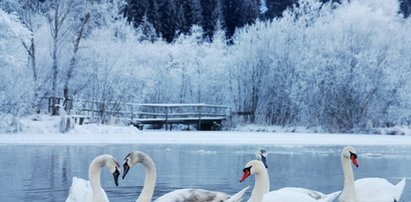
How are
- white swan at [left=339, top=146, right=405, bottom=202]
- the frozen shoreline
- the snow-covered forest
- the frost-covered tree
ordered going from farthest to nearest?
the snow-covered forest
the frost-covered tree
the frozen shoreline
white swan at [left=339, top=146, right=405, bottom=202]

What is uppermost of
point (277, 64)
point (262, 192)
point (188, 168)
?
point (277, 64)

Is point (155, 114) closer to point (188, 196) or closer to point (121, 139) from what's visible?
point (121, 139)

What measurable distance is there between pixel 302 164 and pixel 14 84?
15.0 m

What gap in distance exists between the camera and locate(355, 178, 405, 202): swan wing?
874cm

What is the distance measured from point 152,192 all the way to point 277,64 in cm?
2945

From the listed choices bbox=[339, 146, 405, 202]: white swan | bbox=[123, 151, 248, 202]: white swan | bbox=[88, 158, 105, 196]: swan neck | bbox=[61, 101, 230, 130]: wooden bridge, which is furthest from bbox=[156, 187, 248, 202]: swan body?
bbox=[61, 101, 230, 130]: wooden bridge

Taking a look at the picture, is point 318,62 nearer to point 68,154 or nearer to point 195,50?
point 195,50

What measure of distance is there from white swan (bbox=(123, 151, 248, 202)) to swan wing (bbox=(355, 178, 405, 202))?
1980mm

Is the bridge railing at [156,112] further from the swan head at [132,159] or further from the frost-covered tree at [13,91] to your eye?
the swan head at [132,159]

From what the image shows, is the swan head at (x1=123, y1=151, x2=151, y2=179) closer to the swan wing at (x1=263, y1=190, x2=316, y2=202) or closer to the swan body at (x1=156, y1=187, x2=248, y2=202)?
the swan body at (x1=156, y1=187, x2=248, y2=202)

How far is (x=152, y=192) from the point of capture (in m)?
7.11

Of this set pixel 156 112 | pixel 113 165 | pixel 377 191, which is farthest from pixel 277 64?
pixel 113 165

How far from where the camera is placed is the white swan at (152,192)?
7.04m

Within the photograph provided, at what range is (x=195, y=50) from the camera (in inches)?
1683
